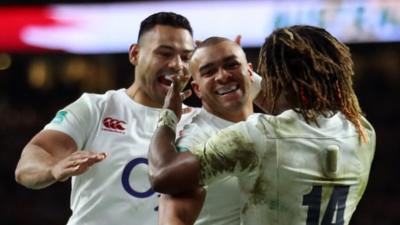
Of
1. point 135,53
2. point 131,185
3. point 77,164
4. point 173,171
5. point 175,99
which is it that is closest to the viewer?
point 173,171

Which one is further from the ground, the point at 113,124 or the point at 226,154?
the point at 226,154

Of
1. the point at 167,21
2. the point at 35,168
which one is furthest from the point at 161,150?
the point at 167,21

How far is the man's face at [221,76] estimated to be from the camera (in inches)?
124

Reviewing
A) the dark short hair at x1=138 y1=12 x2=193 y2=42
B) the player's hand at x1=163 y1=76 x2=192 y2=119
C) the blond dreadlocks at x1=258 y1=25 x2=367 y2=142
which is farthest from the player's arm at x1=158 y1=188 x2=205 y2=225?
the dark short hair at x1=138 y1=12 x2=193 y2=42

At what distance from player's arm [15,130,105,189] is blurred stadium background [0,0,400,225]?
5.91 meters

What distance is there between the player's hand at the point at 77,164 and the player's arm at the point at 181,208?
0.40 meters

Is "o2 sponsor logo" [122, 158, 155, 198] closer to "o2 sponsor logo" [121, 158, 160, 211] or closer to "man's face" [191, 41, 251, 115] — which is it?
"o2 sponsor logo" [121, 158, 160, 211]

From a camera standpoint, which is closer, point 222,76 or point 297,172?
point 297,172

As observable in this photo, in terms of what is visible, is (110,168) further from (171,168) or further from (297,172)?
(297,172)

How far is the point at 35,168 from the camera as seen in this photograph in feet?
11.6

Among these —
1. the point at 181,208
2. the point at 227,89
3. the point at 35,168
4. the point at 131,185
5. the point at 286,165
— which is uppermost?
the point at 227,89

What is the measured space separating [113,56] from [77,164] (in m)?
10.6

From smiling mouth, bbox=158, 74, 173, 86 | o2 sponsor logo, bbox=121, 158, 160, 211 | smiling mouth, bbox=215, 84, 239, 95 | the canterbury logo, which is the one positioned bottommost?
o2 sponsor logo, bbox=121, 158, 160, 211

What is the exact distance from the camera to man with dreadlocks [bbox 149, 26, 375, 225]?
2.74 m
